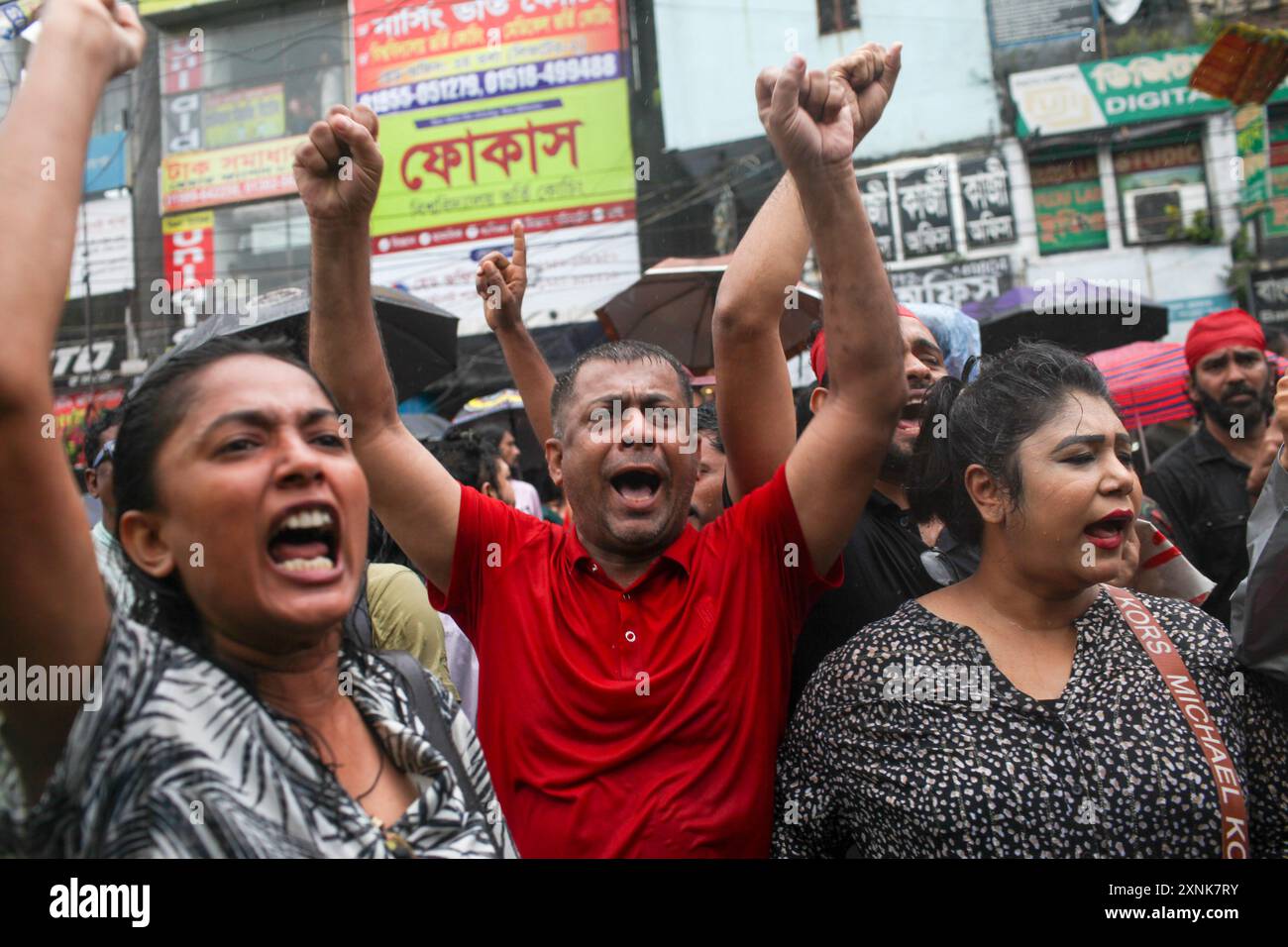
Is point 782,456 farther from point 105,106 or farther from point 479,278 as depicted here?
point 105,106

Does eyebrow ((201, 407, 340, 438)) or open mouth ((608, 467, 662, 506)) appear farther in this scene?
open mouth ((608, 467, 662, 506))

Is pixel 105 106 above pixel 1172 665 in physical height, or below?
above

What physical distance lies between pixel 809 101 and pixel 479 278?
1039mm

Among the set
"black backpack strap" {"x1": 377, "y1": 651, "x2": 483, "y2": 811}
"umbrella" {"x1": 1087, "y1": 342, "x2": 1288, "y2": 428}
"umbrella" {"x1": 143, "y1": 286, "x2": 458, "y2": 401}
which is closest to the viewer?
"black backpack strap" {"x1": 377, "y1": 651, "x2": 483, "y2": 811}

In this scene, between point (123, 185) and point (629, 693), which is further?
point (123, 185)

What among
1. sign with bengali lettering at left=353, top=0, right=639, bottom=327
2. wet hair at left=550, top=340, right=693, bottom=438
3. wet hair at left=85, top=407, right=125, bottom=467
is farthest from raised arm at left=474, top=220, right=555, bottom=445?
sign with bengali lettering at left=353, top=0, right=639, bottom=327

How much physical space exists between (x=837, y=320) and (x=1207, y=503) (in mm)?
2253

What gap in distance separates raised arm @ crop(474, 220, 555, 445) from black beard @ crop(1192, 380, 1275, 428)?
2385 millimetres

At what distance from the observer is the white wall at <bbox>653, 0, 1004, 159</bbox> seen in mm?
13375

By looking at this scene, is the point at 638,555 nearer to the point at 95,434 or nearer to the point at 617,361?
the point at 617,361

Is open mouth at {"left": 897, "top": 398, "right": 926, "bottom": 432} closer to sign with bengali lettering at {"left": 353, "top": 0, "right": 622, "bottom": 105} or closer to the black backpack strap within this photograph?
the black backpack strap

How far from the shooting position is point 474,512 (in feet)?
7.08

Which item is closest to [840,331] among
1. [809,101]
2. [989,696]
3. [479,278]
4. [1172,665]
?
[809,101]
